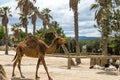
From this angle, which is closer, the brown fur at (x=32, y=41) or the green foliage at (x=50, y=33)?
the brown fur at (x=32, y=41)

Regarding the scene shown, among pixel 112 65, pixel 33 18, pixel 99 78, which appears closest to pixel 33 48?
pixel 99 78

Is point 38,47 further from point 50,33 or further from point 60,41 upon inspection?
point 50,33

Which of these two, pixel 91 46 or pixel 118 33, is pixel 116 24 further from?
pixel 91 46

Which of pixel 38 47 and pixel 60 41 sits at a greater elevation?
pixel 60 41

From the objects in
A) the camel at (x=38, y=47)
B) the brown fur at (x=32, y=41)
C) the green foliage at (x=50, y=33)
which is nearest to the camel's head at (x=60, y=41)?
the camel at (x=38, y=47)

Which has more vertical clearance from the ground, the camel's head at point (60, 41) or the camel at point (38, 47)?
the camel's head at point (60, 41)

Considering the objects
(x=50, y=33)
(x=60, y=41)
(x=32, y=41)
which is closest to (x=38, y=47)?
(x=32, y=41)

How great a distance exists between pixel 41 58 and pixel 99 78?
2.84m

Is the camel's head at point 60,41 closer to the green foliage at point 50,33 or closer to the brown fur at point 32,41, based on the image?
the brown fur at point 32,41

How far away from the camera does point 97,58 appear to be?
2323 cm

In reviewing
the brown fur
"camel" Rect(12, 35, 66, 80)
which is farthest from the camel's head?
A: the brown fur

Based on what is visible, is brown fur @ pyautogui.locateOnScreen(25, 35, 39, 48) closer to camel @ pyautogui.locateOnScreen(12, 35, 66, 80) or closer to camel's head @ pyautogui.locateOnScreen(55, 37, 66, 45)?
camel @ pyautogui.locateOnScreen(12, 35, 66, 80)

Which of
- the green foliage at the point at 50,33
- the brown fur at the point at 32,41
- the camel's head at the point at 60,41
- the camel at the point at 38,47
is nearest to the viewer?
the camel's head at the point at 60,41

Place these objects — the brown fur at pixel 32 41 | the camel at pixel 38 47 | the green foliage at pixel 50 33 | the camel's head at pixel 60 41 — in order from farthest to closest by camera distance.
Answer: the green foliage at pixel 50 33, the brown fur at pixel 32 41, the camel at pixel 38 47, the camel's head at pixel 60 41
